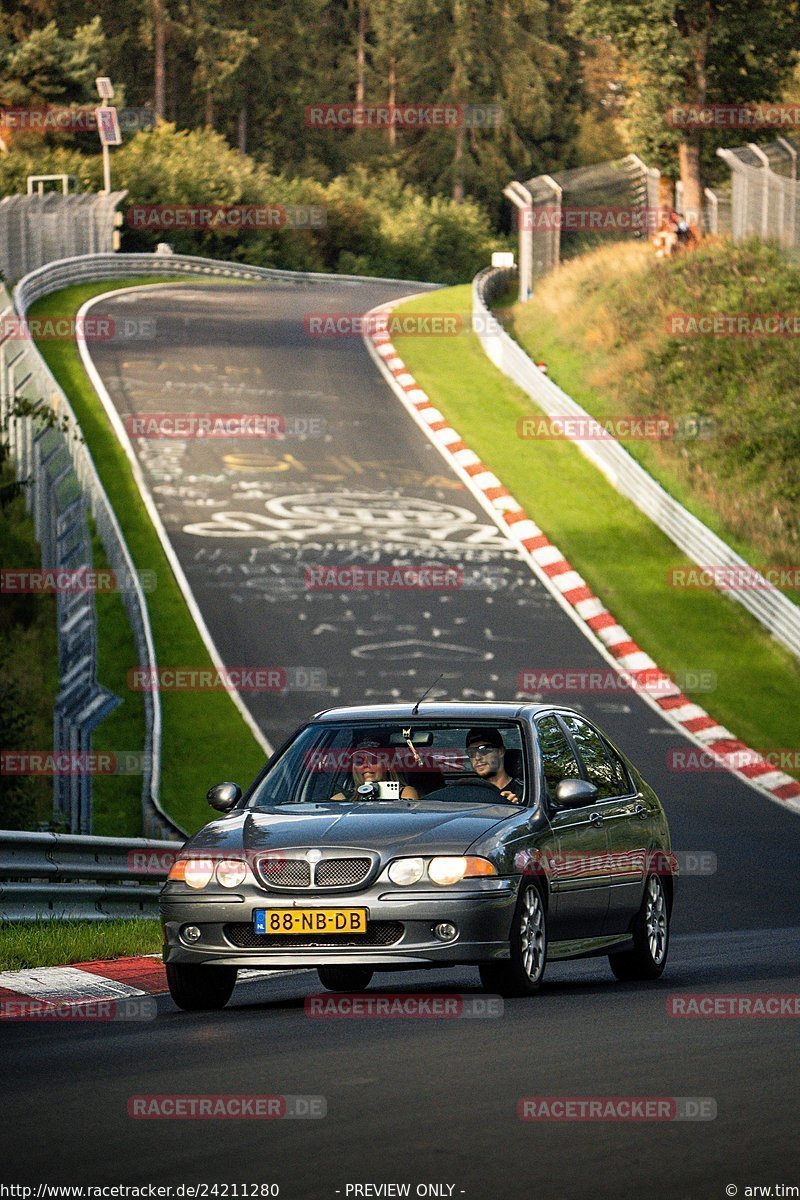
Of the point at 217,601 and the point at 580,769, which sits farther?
the point at 217,601

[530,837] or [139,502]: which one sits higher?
[530,837]

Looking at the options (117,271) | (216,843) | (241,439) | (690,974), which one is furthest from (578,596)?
(117,271)

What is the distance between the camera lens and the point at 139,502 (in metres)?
33.4

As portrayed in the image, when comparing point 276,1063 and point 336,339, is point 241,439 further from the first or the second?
point 276,1063

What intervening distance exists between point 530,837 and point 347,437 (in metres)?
28.3

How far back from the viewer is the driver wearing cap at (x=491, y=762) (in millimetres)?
10648

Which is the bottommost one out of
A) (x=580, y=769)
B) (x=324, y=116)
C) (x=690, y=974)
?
(x=324, y=116)

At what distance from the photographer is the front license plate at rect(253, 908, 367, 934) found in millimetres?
9477
